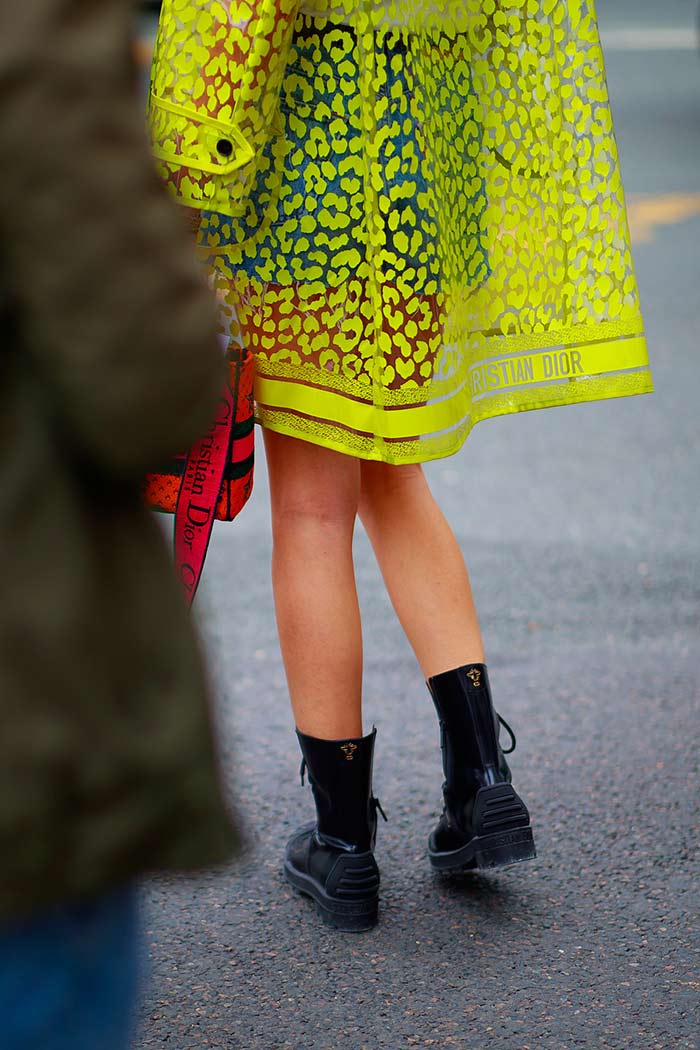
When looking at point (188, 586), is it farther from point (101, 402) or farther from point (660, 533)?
point (660, 533)

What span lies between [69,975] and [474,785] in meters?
1.41

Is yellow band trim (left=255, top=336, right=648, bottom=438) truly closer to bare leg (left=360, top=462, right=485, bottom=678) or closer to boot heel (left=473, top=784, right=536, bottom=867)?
bare leg (left=360, top=462, right=485, bottom=678)

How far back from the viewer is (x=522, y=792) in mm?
2756

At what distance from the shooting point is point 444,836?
239 cm

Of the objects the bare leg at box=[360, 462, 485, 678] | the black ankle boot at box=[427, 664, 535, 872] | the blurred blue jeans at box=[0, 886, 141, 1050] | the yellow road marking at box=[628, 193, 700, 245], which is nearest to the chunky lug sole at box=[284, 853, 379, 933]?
Answer: the black ankle boot at box=[427, 664, 535, 872]

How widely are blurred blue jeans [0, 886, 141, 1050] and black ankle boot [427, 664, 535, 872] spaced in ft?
4.33

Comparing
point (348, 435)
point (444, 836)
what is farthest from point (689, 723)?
point (348, 435)

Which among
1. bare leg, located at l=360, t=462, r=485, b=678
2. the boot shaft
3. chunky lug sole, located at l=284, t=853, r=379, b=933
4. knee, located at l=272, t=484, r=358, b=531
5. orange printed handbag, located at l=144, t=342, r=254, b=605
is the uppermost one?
orange printed handbag, located at l=144, t=342, r=254, b=605

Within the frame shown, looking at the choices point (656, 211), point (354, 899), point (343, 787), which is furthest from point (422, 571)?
point (656, 211)

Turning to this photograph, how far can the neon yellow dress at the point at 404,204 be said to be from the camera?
199 centimetres

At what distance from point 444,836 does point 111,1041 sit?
1413 mm

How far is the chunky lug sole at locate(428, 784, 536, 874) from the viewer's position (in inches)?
89.8

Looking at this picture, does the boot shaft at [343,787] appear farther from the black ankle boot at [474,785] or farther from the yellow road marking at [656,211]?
the yellow road marking at [656,211]

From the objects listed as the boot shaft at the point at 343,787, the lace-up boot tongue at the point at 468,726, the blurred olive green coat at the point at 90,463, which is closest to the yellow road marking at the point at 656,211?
the lace-up boot tongue at the point at 468,726
